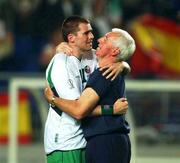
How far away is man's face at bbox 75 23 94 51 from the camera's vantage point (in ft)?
19.0

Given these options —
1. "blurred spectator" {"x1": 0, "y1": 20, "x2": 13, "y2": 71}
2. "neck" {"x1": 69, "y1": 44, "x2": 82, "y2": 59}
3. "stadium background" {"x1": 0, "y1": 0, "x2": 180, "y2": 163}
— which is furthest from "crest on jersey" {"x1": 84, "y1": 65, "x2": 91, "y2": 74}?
"blurred spectator" {"x1": 0, "y1": 20, "x2": 13, "y2": 71}

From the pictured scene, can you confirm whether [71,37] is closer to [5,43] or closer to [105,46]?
[105,46]

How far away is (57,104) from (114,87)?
0.39 metres

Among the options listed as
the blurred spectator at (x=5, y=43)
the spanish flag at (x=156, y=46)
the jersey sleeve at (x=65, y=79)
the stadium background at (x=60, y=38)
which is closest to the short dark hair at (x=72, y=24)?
the jersey sleeve at (x=65, y=79)

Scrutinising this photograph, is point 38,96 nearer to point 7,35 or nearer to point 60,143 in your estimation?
point 7,35

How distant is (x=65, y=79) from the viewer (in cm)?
568

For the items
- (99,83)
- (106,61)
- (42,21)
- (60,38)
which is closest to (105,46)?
(106,61)

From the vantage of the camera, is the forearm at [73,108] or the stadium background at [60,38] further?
the stadium background at [60,38]

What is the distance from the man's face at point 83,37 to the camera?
578 cm

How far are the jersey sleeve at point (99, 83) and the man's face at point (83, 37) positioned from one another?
29 centimetres

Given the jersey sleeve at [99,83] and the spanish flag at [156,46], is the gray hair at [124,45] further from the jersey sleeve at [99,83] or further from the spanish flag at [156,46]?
the spanish flag at [156,46]

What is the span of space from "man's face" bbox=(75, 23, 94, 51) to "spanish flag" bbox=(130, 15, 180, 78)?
720cm

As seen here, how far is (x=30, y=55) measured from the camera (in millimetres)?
13523

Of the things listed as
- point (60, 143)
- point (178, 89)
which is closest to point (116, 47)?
point (60, 143)
